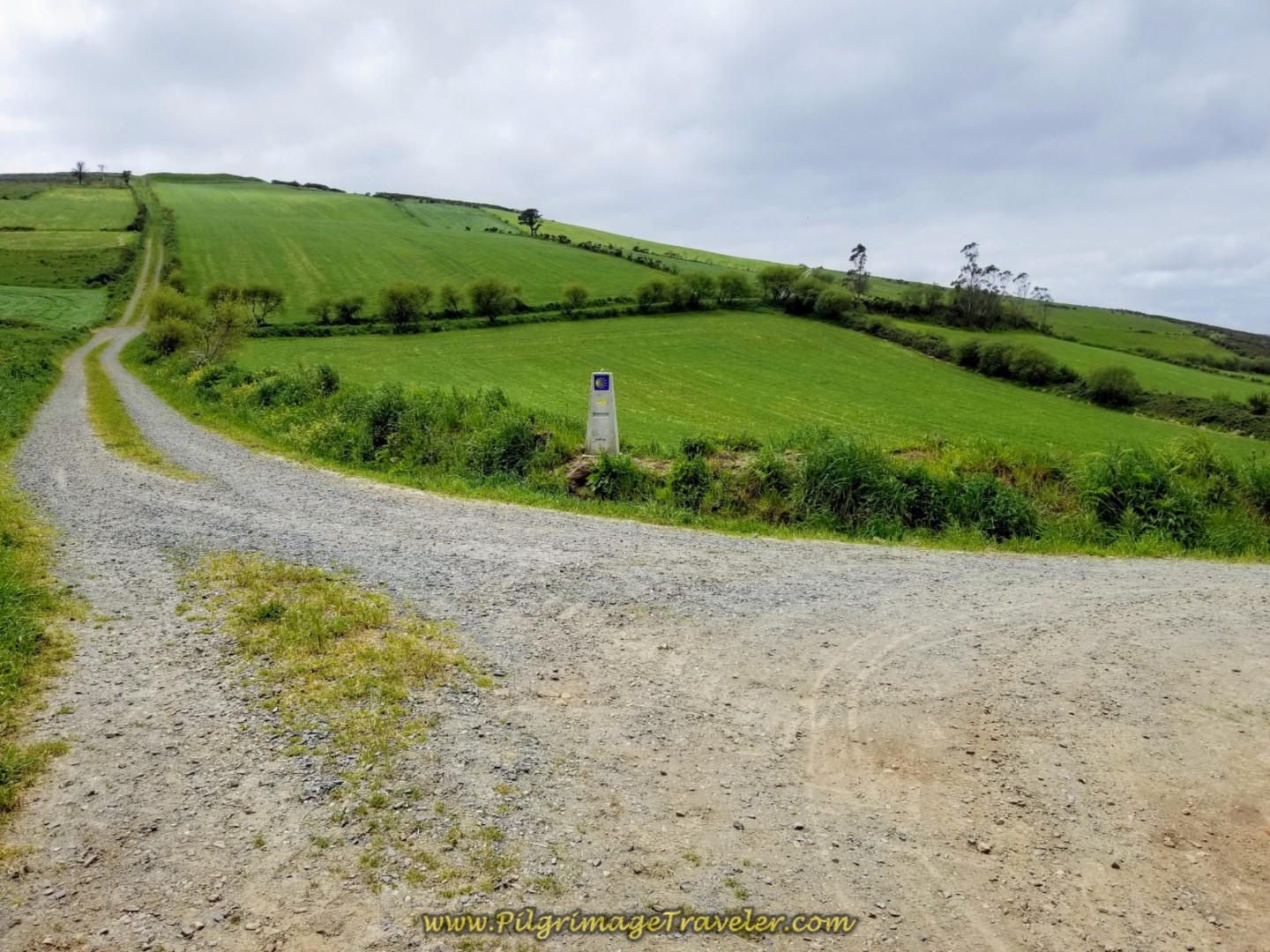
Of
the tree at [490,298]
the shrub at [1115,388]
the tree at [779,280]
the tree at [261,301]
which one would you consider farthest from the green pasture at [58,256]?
the shrub at [1115,388]

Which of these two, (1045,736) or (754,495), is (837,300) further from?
(1045,736)

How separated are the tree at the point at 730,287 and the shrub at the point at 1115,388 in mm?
39922

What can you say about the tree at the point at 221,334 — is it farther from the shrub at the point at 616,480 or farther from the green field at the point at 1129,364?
the green field at the point at 1129,364

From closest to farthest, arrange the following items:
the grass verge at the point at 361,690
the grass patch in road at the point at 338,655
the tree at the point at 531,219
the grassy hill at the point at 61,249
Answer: the grass verge at the point at 361,690 < the grass patch in road at the point at 338,655 < the grassy hill at the point at 61,249 < the tree at the point at 531,219

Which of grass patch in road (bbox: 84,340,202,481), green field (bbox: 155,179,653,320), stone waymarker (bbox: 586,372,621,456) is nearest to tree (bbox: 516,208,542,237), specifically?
green field (bbox: 155,179,653,320)

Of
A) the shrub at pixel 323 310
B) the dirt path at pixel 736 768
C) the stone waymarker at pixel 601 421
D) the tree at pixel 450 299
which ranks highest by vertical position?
the tree at pixel 450 299

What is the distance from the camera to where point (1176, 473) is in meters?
12.0

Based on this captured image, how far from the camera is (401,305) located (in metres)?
67.7

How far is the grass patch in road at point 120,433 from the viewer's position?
562 inches

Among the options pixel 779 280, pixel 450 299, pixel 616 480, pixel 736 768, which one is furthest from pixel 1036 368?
pixel 736 768

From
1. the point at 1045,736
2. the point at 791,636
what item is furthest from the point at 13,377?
the point at 1045,736

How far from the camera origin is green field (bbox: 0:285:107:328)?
57844mm

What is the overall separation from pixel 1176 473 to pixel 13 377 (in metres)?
39.1

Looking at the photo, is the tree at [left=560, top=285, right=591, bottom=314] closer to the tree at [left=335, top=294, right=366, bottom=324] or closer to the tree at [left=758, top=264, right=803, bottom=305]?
the tree at [left=335, top=294, right=366, bottom=324]
